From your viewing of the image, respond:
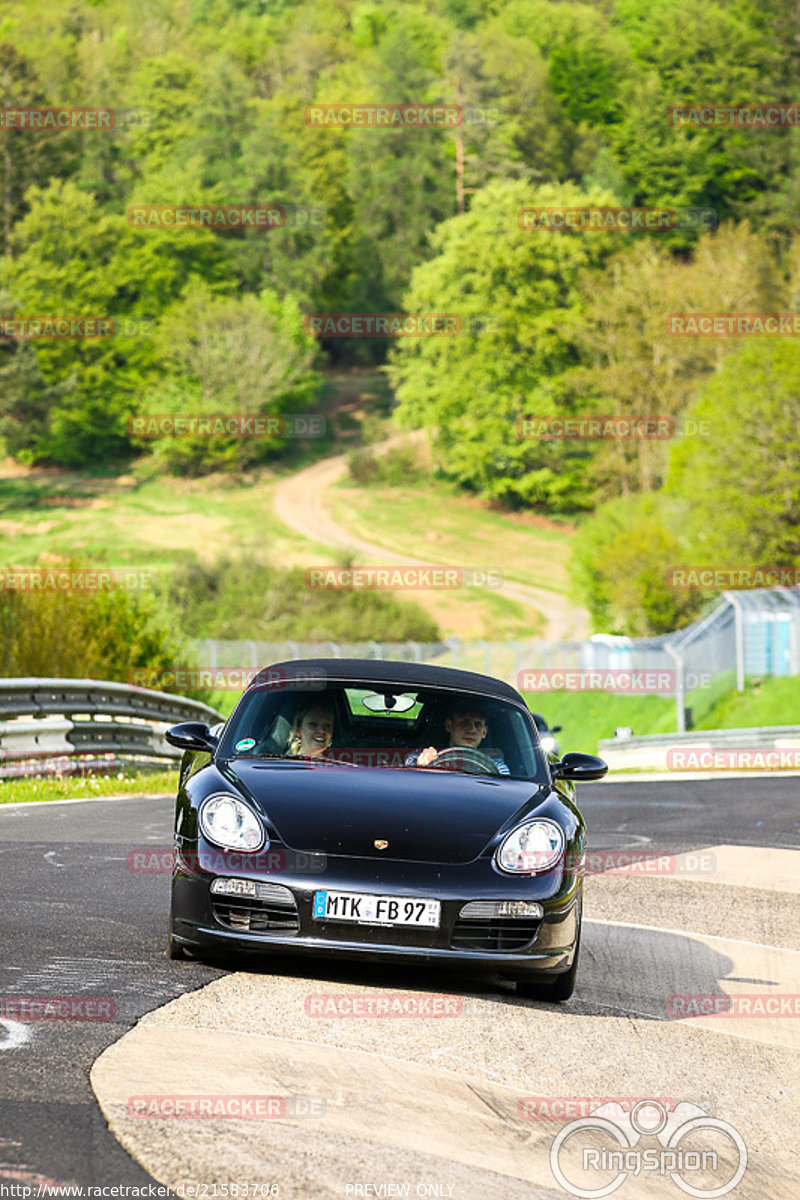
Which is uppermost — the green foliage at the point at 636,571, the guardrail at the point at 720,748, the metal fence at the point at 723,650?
the guardrail at the point at 720,748

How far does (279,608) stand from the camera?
77.1 meters

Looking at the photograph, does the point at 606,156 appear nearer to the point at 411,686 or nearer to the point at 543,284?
the point at 543,284

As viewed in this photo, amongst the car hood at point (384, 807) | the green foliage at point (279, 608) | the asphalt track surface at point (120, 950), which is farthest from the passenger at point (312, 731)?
the green foliage at point (279, 608)

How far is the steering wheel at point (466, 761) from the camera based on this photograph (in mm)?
8031

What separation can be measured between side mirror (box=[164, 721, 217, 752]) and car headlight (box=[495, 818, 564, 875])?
1.66 m

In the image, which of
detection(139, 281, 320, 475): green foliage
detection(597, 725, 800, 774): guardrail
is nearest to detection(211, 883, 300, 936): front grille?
detection(597, 725, 800, 774): guardrail

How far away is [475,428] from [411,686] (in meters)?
86.3

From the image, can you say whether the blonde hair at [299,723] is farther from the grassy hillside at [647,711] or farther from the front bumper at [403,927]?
the grassy hillside at [647,711]

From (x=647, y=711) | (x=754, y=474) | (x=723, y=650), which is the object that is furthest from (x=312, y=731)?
(x=754, y=474)

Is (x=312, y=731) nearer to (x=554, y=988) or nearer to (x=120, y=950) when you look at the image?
(x=120, y=950)

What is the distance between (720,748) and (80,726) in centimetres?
1401

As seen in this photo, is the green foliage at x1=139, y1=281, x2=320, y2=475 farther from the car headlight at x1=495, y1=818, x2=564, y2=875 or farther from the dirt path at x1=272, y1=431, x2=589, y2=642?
the car headlight at x1=495, y1=818, x2=564, y2=875

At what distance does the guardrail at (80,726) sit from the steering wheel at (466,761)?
29.9 ft

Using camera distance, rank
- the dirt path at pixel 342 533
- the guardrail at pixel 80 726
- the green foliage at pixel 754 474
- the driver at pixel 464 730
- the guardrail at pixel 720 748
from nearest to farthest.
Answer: the driver at pixel 464 730 < the guardrail at pixel 80 726 < the guardrail at pixel 720 748 < the green foliage at pixel 754 474 < the dirt path at pixel 342 533
